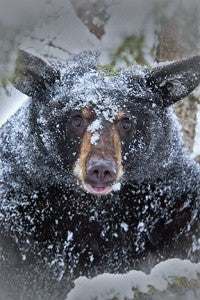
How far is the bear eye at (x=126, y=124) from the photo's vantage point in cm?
478

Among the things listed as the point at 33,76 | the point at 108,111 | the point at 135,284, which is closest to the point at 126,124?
the point at 108,111

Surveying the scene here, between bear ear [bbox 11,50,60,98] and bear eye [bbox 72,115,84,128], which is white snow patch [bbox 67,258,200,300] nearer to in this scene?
bear eye [bbox 72,115,84,128]

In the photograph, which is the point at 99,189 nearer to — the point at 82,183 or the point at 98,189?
the point at 98,189

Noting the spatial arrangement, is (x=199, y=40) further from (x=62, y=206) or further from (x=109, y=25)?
(x=62, y=206)

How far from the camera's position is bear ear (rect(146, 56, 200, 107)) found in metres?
4.93

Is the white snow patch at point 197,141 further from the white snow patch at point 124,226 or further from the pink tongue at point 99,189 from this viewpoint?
the pink tongue at point 99,189

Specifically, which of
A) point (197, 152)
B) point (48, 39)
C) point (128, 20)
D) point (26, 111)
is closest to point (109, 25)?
point (128, 20)

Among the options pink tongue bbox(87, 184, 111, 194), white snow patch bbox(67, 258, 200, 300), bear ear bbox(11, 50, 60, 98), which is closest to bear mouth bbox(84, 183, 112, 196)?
pink tongue bbox(87, 184, 111, 194)

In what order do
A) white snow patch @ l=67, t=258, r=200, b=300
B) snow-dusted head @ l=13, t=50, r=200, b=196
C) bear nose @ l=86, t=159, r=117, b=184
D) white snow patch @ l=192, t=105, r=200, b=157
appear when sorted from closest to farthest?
white snow patch @ l=67, t=258, r=200, b=300, bear nose @ l=86, t=159, r=117, b=184, snow-dusted head @ l=13, t=50, r=200, b=196, white snow patch @ l=192, t=105, r=200, b=157

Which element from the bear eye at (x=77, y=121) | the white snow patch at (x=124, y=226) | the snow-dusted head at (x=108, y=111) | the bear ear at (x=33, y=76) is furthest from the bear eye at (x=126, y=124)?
the white snow patch at (x=124, y=226)

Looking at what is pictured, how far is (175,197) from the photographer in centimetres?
508

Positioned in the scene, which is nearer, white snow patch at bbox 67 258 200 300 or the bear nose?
white snow patch at bbox 67 258 200 300

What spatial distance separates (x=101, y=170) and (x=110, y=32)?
4.20m

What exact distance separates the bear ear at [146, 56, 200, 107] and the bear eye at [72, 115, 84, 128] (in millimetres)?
599
